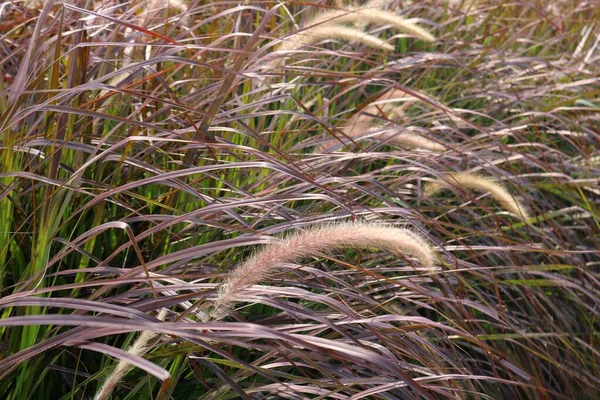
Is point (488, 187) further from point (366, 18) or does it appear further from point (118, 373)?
point (118, 373)

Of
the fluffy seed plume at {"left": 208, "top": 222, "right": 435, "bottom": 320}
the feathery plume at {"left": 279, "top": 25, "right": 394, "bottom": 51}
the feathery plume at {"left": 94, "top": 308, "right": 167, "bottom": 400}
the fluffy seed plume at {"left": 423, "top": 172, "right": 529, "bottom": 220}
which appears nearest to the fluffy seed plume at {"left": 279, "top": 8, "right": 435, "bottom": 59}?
the feathery plume at {"left": 279, "top": 25, "right": 394, "bottom": 51}

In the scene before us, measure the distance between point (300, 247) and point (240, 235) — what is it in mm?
777

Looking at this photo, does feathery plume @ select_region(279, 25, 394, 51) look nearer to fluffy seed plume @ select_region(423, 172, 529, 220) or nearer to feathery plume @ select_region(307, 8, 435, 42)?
feathery plume @ select_region(307, 8, 435, 42)

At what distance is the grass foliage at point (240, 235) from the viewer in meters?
1.52

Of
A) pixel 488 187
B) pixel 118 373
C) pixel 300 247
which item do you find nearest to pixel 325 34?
pixel 488 187

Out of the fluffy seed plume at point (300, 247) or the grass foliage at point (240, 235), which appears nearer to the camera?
the fluffy seed plume at point (300, 247)

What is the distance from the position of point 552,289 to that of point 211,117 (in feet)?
4.49

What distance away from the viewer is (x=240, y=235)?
6.91 ft

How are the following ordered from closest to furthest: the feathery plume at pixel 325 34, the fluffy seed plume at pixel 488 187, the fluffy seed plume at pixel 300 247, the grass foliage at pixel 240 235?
the fluffy seed plume at pixel 300 247 → the grass foliage at pixel 240 235 → the fluffy seed plume at pixel 488 187 → the feathery plume at pixel 325 34

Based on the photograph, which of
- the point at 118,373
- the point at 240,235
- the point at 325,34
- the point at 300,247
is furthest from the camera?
the point at 325,34

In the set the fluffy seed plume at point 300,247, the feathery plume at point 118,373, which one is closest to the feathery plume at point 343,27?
the fluffy seed plume at point 300,247

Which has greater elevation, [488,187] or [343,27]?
[343,27]

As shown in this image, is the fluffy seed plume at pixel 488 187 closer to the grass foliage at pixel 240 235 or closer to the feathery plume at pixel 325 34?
the grass foliage at pixel 240 235

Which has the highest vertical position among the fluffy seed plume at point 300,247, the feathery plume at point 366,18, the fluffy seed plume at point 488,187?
the feathery plume at point 366,18
